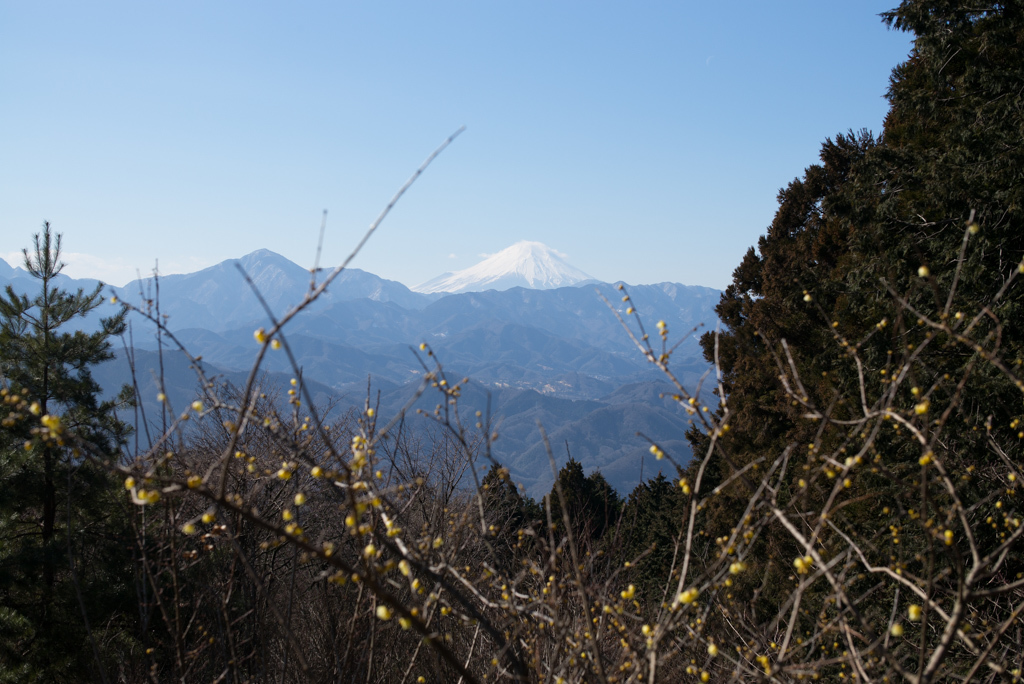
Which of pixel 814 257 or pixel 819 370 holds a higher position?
pixel 814 257

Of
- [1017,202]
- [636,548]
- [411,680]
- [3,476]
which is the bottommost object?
[636,548]

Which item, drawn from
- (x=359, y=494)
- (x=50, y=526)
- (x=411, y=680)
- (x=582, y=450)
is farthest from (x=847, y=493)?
(x=582, y=450)

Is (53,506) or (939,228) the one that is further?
(939,228)

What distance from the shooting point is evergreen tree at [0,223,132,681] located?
6688mm

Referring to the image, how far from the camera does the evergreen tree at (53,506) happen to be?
6.69 meters

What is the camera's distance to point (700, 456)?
45.2ft

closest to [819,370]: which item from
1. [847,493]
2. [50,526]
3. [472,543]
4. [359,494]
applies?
[847,493]

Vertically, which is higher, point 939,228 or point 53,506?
point 939,228

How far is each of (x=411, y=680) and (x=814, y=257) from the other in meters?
11.6

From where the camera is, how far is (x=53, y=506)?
24.1 feet

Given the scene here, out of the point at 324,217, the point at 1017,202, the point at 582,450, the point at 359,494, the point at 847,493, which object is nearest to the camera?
the point at 324,217

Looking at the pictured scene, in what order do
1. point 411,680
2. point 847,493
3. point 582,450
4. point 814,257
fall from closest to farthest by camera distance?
point 411,680
point 847,493
point 814,257
point 582,450

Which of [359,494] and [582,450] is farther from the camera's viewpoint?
[582,450]

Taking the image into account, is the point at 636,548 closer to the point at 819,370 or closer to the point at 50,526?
the point at 819,370
